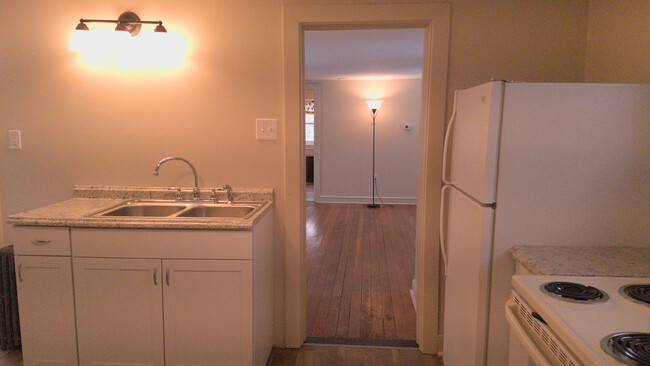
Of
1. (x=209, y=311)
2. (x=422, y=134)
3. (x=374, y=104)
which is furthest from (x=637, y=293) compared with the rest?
(x=374, y=104)

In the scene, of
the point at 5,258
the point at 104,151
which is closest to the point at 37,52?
the point at 104,151

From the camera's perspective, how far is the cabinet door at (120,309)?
1.99 m

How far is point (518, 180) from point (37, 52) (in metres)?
2.70

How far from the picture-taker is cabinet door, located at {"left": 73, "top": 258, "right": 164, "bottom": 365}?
1985 mm

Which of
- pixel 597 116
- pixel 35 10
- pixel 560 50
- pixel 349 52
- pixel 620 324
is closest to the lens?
pixel 620 324

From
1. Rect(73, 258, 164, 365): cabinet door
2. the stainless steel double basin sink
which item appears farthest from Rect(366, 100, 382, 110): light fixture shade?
Rect(73, 258, 164, 365): cabinet door

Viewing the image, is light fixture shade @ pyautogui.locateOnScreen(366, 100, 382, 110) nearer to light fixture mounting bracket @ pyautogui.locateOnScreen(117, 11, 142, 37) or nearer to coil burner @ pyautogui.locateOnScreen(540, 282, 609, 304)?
light fixture mounting bracket @ pyautogui.locateOnScreen(117, 11, 142, 37)

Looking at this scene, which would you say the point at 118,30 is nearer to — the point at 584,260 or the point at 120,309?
the point at 120,309

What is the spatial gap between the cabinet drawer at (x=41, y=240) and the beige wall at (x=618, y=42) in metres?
2.75

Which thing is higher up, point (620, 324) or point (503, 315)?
point (620, 324)

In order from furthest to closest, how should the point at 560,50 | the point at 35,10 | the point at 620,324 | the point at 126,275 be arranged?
the point at 35,10 → the point at 560,50 → the point at 126,275 → the point at 620,324

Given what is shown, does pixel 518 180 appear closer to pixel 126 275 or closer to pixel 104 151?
pixel 126 275

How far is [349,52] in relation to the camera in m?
4.60

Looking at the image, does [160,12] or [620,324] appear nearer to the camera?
[620,324]
